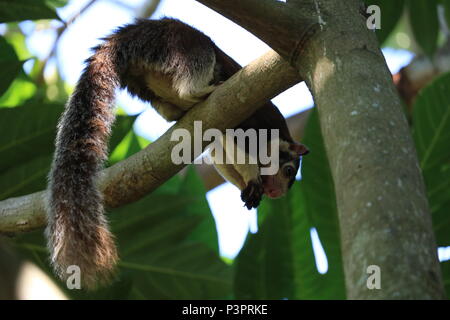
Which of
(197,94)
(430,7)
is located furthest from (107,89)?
(430,7)

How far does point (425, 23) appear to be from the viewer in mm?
4945

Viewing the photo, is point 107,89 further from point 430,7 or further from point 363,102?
point 430,7

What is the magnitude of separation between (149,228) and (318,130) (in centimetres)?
125

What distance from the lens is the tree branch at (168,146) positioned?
258cm

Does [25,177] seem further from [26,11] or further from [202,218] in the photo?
[202,218]

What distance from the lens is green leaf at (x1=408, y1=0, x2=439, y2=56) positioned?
4.90 m

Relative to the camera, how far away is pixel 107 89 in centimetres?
334

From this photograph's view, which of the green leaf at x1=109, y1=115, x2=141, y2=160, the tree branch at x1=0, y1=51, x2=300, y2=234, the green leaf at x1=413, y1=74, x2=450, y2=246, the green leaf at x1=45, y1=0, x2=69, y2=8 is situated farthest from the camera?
the green leaf at x1=45, y1=0, x2=69, y2=8

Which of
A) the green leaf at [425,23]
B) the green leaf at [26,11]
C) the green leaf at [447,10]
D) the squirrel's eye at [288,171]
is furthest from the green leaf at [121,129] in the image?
the green leaf at [447,10]

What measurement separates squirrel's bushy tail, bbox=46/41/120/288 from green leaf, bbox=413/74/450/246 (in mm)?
1649

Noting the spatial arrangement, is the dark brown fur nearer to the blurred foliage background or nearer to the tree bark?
the blurred foliage background

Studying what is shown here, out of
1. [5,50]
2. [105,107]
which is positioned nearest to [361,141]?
[105,107]

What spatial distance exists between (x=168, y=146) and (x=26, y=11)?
1482 millimetres

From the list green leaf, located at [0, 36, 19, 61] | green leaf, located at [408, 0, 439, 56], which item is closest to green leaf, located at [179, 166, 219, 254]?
green leaf, located at [0, 36, 19, 61]
